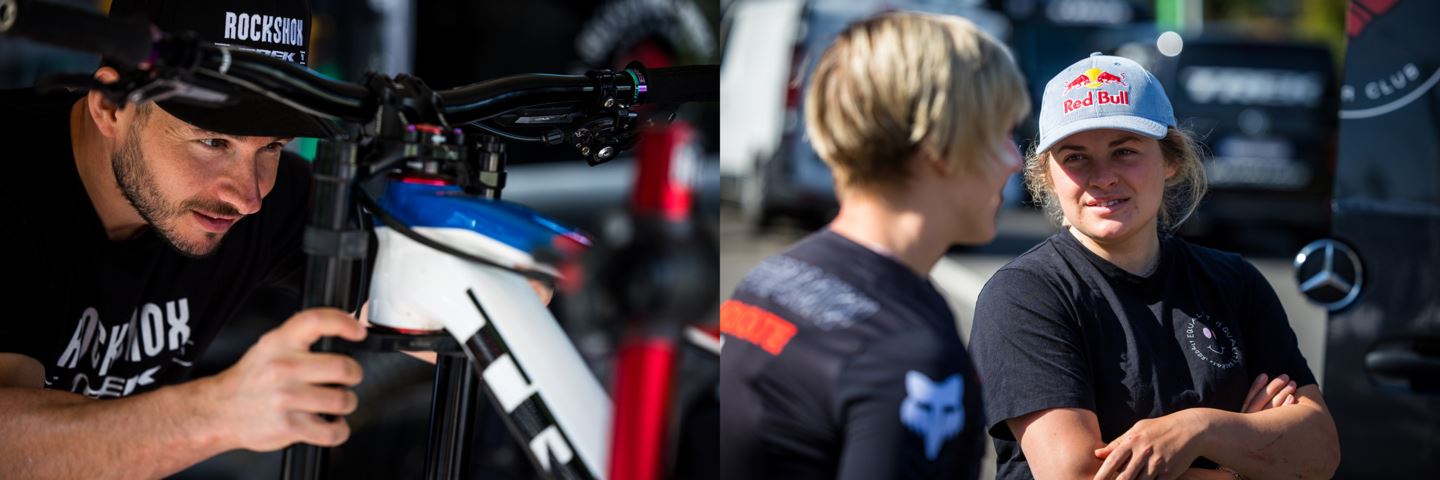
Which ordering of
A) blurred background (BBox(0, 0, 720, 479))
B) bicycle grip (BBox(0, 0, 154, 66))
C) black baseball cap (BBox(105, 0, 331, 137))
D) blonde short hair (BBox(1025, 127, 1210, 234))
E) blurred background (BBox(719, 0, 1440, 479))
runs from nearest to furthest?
bicycle grip (BBox(0, 0, 154, 66)) < black baseball cap (BBox(105, 0, 331, 137)) < blonde short hair (BBox(1025, 127, 1210, 234)) < blurred background (BBox(719, 0, 1440, 479)) < blurred background (BBox(0, 0, 720, 479))

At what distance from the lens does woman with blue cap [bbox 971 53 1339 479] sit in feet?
6.89

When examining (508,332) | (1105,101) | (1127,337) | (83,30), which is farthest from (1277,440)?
(83,30)

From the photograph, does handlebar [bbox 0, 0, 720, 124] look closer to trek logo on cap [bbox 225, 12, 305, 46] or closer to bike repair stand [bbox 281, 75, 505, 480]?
bike repair stand [bbox 281, 75, 505, 480]

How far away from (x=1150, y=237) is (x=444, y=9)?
267 cm

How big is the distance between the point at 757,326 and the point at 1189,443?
0.84 metres

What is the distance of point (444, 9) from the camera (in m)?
4.41

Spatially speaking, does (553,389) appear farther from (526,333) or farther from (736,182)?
(736,182)

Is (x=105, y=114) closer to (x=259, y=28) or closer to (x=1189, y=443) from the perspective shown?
(x=259, y=28)

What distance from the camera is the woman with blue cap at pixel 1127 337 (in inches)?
82.7

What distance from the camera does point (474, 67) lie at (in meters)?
4.38

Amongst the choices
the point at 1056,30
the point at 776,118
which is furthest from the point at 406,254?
the point at 1056,30

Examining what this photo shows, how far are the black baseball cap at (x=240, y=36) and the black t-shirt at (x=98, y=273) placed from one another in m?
0.28

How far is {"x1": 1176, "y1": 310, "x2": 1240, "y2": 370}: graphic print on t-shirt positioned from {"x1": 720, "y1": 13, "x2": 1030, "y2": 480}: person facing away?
67cm

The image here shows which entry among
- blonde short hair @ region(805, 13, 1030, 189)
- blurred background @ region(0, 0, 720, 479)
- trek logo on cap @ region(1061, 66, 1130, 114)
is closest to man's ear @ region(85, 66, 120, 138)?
blonde short hair @ region(805, 13, 1030, 189)
